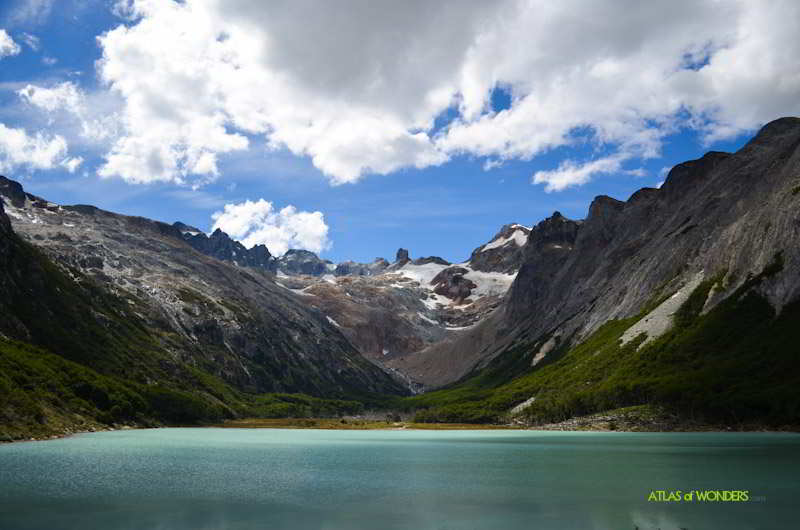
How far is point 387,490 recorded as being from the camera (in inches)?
1850

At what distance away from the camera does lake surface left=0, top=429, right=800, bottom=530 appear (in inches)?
1334

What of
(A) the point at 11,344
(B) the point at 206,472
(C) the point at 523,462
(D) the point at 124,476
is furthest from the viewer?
(A) the point at 11,344

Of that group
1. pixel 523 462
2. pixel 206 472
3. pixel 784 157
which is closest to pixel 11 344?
pixel 206 472

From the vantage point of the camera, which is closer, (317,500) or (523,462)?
(317,500)

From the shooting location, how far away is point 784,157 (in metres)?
200

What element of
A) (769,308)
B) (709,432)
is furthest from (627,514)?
(769,308)

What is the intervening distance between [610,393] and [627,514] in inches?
5137

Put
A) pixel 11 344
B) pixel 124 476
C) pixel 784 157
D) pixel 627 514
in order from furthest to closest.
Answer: pixel 784 157, pixel 11 344, pixel 124 476, pixel 627 514

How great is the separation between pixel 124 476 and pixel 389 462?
29.7m

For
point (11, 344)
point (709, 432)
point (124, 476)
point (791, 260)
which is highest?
point (791, 260)

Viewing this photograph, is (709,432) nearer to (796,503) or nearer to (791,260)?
(791,260)

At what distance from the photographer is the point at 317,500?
4191cm

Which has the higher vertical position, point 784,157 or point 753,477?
point 784,157

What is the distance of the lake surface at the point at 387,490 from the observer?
3388 centimetres
